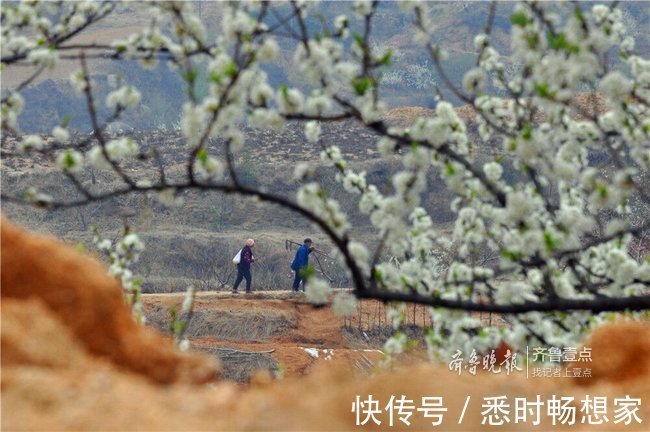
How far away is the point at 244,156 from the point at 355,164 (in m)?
4.51

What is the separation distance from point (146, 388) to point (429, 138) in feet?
9.74

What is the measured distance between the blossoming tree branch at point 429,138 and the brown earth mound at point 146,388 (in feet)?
2.51

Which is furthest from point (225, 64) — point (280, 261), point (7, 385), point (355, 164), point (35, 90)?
point (35, 90)

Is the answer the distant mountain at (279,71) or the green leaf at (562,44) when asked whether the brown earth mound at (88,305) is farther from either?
the distant mountain at (279,71)

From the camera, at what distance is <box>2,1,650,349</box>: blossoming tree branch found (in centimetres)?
571

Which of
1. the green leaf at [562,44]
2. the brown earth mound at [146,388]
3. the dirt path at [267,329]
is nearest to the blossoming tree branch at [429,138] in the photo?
the green leaf at [562,44]

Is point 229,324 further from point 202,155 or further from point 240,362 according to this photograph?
point 202,155

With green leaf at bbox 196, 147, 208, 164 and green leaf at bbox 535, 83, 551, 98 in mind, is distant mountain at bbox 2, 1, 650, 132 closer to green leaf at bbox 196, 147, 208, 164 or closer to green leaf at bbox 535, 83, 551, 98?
green leaf at bbox 196, 147, 208, 164

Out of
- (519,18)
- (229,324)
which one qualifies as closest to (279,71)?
(229,324)

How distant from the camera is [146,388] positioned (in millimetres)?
4027

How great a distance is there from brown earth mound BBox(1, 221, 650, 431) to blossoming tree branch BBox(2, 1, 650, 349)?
30.1 inches

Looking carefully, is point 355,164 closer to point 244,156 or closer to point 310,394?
point 244,156

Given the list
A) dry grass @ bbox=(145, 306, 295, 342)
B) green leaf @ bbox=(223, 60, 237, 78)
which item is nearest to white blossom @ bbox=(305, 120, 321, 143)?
green leaf @ bbox=(223, 60, 237, 78)

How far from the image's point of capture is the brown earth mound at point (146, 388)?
11.7ft
